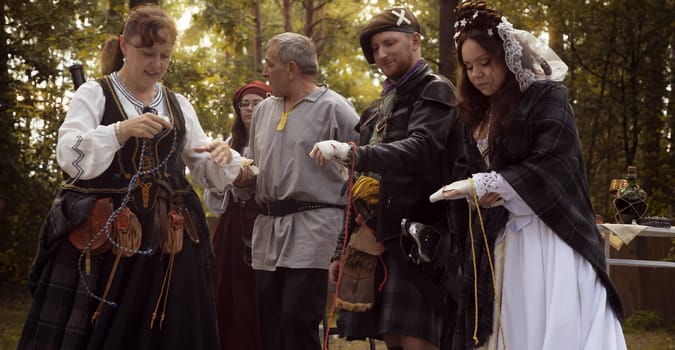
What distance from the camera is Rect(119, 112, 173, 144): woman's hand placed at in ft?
12.7

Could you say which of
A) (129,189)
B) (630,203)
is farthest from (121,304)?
(630,203)

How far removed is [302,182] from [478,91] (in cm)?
138

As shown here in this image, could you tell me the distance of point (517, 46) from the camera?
12.2ft

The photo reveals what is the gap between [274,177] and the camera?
5121 millimetres

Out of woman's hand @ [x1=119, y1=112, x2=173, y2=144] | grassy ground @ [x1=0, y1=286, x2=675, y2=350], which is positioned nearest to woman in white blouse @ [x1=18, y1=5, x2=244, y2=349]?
woman's hand @ [x1=119, y1=112, x2=173, y2=144]

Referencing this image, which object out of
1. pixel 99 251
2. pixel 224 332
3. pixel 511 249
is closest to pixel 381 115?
pixel 511 249

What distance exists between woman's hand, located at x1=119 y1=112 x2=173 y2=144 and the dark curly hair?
51.9 inches

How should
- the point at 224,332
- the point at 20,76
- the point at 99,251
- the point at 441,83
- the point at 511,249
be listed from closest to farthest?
the point at 511,249
the point at 99,251
the point at 441,83
the point at 224,332
the point at 20,76

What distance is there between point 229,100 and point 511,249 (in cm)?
840

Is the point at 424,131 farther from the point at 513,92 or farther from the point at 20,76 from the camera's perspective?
the point at 20,76

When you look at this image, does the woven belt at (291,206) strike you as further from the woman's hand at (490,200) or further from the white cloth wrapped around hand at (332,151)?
the woman's hand at (490,200)

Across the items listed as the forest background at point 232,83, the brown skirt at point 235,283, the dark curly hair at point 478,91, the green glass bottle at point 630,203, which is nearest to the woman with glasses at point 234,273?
the brown skirt at point 235,283

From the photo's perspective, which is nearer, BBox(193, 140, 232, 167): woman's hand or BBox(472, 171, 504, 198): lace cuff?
BBox(472, 171, 504, 198): lace cuff

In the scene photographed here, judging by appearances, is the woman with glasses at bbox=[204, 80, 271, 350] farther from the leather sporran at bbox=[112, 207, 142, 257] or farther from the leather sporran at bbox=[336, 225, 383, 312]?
the leather sporran at bbox=[112, 207, 142, 257]
